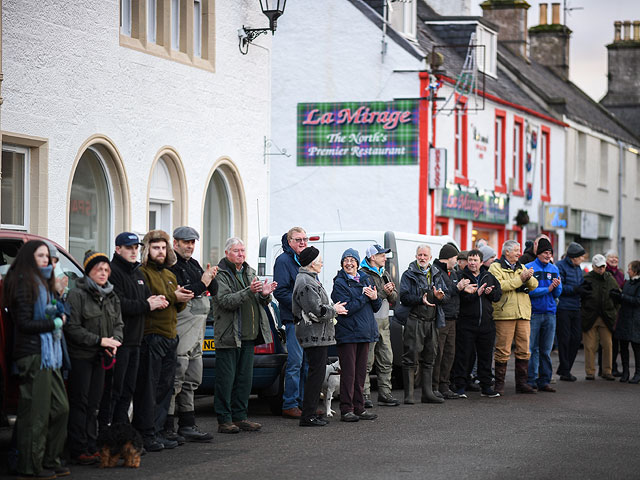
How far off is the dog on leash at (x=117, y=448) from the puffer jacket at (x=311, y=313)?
307 cm

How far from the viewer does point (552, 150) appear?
39.5 m

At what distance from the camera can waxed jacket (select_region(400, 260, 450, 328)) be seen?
14648 millimetres

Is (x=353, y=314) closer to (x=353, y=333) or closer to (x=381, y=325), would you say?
(x=353, y=333)

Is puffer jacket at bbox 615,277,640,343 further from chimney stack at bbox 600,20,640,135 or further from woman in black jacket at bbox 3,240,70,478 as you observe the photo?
chimney stack at bbox 600,20,640,135

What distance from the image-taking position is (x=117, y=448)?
9.67 metres

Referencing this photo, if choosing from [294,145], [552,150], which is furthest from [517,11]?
[294,145]

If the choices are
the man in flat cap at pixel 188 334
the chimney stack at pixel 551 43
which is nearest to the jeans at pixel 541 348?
the man in flat cap at pixel 188 334

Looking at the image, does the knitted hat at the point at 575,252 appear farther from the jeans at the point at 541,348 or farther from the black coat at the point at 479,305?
the black coat at the point at 479,305

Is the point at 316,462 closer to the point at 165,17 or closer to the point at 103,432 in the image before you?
the point at 103,432

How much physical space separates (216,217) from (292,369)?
7.99 m

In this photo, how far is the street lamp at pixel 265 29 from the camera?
1914cm

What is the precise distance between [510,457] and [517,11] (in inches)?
1460

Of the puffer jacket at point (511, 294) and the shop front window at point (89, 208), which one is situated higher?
the shop front window at point (89, 208)

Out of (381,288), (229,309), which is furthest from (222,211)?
(229,309)
